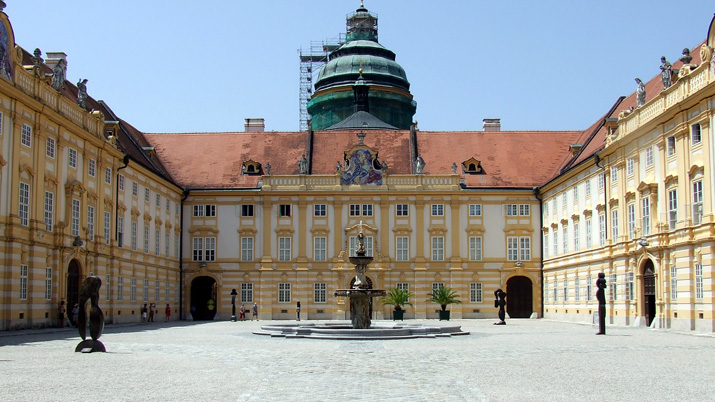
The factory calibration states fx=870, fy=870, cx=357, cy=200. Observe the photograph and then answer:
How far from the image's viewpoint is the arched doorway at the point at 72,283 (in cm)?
3991

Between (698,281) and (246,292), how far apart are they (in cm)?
3198

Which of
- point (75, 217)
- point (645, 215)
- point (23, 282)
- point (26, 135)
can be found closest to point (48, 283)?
point (23, 282)

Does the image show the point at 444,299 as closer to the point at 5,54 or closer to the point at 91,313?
the point at 5,54

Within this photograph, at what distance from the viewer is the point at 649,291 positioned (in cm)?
4025

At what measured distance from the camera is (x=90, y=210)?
43000 mm

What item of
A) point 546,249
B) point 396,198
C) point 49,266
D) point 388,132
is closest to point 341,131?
point 388,132

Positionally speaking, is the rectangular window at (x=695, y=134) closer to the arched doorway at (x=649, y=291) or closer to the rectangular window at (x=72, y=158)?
the arched doorway at (x=649, y=291)

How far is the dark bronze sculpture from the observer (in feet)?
72.1

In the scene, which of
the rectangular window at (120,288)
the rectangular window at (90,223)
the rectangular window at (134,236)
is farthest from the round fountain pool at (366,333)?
the rectangular window at (134,236)

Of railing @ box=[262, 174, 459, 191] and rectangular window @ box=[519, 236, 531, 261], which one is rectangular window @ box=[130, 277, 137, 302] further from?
rectangular window @ box=[519, 236, 531, 261]

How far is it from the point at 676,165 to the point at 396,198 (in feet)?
79.9

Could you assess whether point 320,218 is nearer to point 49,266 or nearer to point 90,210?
point 90,210

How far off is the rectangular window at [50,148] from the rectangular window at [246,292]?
22076 mm

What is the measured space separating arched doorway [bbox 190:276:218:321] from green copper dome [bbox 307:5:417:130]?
21.3 m
